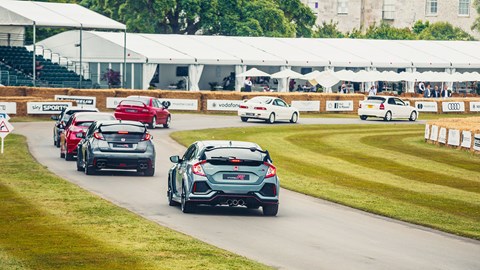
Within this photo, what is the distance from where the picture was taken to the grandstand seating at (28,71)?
74.6 m

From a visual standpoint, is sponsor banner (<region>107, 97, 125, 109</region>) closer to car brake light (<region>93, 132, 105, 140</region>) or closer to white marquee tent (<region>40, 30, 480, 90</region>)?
white marquee tent (<region>40, 30, 480, 90</region>)

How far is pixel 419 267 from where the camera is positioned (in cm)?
1733

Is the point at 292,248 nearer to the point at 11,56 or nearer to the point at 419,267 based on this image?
the point at 419,267

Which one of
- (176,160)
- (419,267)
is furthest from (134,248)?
(176,160)

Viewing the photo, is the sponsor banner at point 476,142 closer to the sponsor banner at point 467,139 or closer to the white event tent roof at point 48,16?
the sponsor banner at point 467,139

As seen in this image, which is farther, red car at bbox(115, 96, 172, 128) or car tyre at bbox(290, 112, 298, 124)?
car tyre at bbox(290, 112, 298, 124)

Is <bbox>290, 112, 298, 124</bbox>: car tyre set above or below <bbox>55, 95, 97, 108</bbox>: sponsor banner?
below

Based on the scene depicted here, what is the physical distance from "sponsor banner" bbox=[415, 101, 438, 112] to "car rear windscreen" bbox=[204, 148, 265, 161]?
58.2 metres

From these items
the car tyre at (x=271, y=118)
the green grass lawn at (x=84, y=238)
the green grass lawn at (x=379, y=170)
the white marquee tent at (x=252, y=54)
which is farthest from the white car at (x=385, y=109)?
the green grass lawn at (x=84, y=238)

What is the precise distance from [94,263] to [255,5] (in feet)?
314

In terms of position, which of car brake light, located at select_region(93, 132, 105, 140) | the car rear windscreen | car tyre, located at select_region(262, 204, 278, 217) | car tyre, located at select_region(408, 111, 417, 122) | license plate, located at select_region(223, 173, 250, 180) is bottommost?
car tyre, located at select_region(408, 111, 417, 122)

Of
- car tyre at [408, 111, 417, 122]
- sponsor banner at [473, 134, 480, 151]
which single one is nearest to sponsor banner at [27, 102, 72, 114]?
car tyre at [408, 111, 417, 122]

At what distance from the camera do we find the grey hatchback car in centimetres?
2298

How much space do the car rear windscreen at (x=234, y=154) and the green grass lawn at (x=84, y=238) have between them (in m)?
1.99
